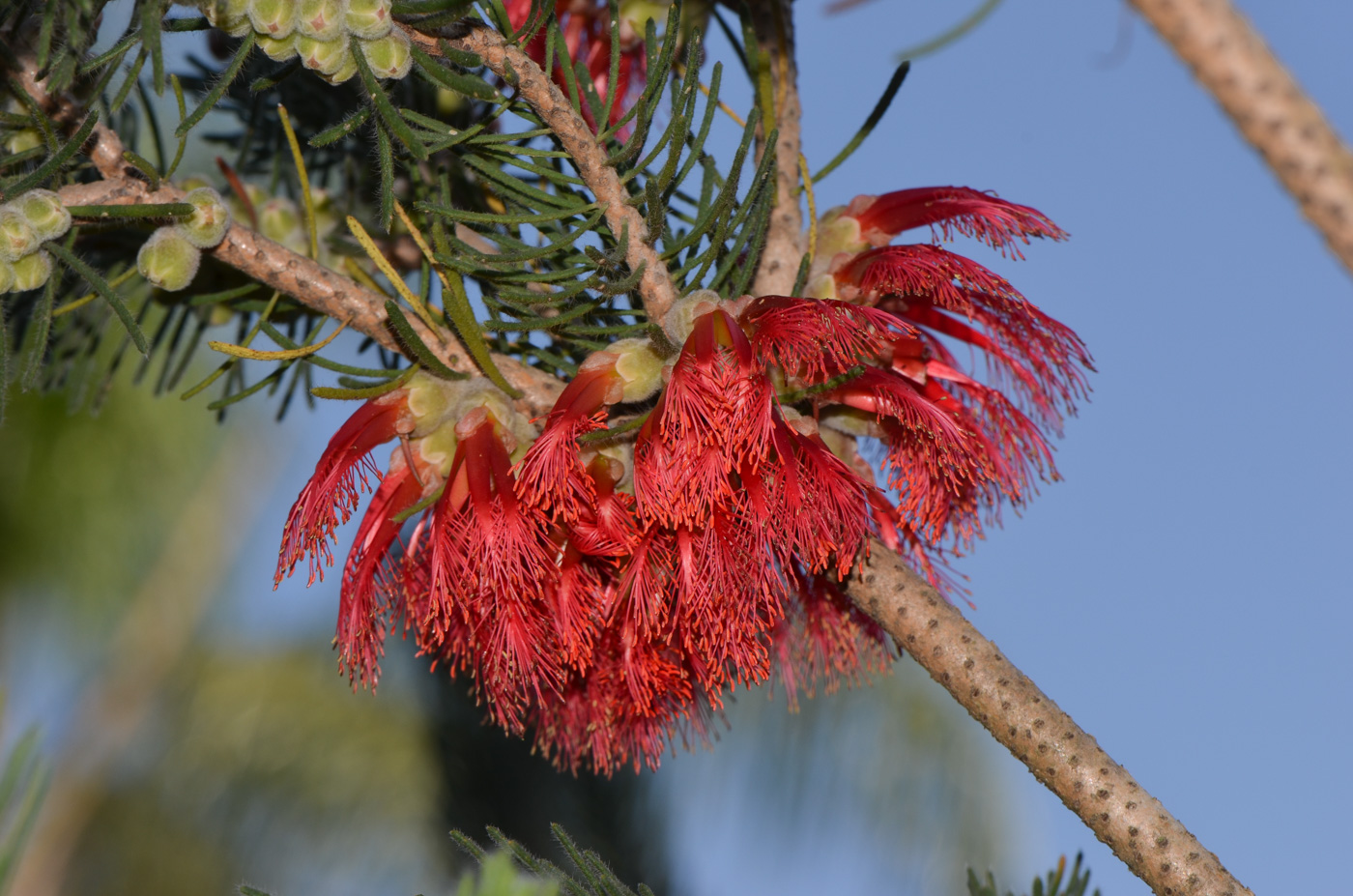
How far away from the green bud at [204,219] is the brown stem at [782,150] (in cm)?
26

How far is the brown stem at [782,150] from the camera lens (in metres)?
0.52

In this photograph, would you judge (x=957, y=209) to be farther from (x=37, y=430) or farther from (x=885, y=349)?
(x=37, y=430)

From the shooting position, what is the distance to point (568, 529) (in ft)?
1.51

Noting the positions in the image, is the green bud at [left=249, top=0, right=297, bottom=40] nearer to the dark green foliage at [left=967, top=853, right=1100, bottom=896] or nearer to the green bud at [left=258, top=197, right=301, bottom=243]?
the green bud at [left=258, top=197, right=301, bottom=243]

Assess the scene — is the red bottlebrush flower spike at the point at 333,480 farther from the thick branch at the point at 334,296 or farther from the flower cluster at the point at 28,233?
the flower cluster at the point at 28,233

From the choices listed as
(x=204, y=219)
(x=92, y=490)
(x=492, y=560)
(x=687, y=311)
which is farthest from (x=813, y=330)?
(x=92, y=490)

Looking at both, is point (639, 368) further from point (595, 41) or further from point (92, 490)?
point (92, 490)

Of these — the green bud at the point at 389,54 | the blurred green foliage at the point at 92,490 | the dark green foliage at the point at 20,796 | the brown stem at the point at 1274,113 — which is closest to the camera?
the brown stem at the point at 1274,113

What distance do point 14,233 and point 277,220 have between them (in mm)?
187

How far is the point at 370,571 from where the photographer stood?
49 centimetres

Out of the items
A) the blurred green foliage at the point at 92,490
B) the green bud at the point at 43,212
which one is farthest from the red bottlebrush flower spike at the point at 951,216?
the blurred green foliage at the point at 92,490

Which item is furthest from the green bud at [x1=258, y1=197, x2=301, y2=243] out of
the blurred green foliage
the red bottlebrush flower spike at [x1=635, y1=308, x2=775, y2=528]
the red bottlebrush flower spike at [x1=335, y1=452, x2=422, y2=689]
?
the blurred green foliage

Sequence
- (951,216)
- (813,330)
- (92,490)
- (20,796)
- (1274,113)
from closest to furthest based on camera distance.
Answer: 1. (1274,113)
2. (20,796)
3. (813,330)
4. (951,216)
5. (92,490)

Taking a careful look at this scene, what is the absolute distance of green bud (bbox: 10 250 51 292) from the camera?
44cm
